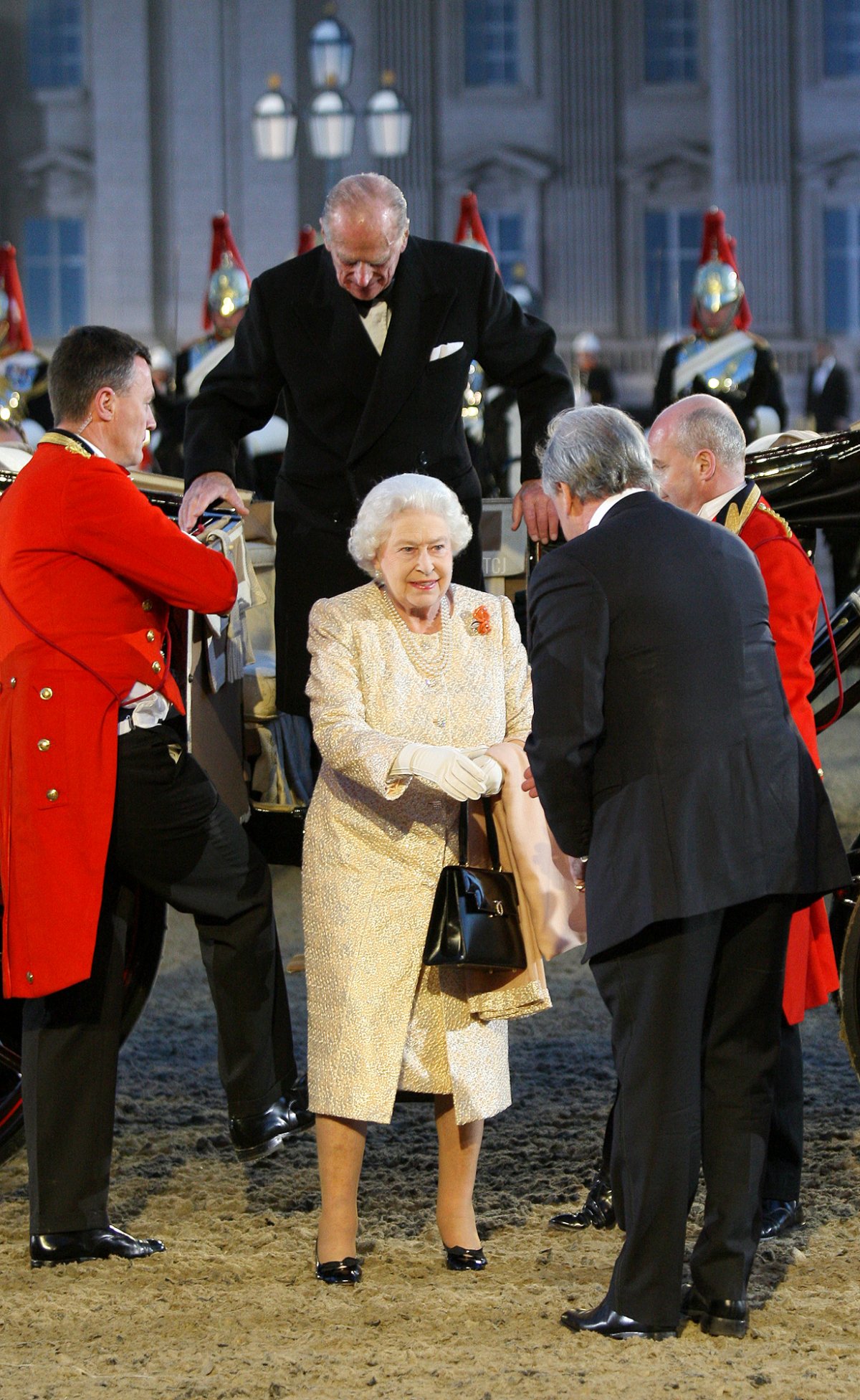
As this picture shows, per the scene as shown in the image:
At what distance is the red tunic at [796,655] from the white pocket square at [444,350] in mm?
899

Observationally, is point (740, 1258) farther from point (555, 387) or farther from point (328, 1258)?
point (555, 387)

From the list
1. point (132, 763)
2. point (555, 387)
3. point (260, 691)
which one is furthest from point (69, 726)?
point (555, 387)

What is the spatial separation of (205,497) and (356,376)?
1.45ft

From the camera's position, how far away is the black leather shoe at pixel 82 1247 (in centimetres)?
358

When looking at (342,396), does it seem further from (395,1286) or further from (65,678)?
(395,1286)

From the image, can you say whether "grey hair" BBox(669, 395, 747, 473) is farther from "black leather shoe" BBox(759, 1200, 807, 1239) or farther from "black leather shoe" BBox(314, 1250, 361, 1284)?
"black leather shoe" BBox(314, 1250, 361, 1284)

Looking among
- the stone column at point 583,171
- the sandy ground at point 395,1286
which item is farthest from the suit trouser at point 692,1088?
the stone column at point 583,171

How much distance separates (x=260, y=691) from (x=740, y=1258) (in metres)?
1.81

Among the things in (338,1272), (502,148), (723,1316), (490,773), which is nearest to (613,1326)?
(723,1316)

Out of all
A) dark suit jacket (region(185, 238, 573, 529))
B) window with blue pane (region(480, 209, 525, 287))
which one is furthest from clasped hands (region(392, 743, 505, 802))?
window with blue pane (region(480, 209, 525, 287))

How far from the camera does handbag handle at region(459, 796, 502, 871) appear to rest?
350 cm

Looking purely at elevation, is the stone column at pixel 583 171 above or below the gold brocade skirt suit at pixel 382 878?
above

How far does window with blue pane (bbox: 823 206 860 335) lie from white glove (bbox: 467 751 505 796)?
76.5 ft

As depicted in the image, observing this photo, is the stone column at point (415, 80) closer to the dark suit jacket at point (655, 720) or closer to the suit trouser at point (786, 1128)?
the suit trouser at point (786, 1128)
